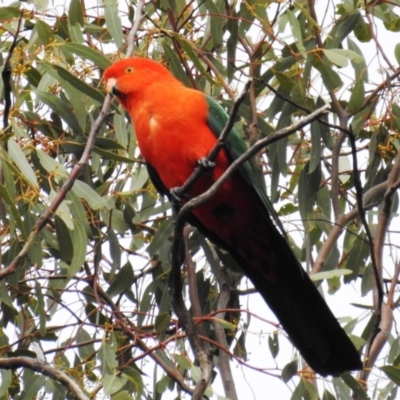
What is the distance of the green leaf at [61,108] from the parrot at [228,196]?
0.21 m

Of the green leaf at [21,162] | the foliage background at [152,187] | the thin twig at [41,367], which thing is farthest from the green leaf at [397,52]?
the thin twig at [41,367]

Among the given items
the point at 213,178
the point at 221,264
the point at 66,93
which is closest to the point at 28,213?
the point at 66,93

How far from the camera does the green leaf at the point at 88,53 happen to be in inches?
139

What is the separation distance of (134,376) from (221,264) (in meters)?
1.11

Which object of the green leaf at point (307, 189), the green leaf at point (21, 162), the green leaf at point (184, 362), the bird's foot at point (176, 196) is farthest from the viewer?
the green leaf at point (307, 189)

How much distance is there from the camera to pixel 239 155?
3.71m

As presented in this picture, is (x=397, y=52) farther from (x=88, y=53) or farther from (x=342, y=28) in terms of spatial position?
(x=88, y=53)

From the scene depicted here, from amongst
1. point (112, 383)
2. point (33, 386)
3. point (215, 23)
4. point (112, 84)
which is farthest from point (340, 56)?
point (33, 386)

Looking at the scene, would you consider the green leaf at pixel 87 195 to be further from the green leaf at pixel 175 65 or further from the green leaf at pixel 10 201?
the green leaf at pixel 175 65

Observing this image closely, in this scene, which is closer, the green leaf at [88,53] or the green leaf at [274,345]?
the green leaf at [88,53]

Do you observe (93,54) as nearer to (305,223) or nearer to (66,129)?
(66,129)

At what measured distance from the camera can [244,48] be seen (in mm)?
4203

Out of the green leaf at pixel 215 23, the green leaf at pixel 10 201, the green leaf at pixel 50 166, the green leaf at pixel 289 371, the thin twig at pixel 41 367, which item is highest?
the green leaf at pixel 215 23

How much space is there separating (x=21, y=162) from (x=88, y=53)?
2.23ft
